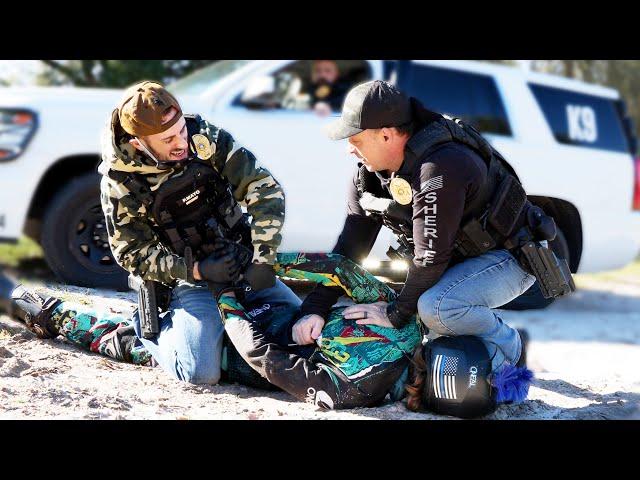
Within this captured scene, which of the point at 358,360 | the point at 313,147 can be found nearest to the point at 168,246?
the point at 358,360

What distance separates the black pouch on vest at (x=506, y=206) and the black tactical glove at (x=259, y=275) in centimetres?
110

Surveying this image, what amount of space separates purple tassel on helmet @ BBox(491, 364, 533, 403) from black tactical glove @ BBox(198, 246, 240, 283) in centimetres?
136

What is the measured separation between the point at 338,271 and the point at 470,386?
0.84 m

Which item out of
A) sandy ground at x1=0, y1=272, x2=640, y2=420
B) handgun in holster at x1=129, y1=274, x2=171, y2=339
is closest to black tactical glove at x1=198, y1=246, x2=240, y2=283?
handgun in holster at x1=129, y1=274, x2=171, y2=339

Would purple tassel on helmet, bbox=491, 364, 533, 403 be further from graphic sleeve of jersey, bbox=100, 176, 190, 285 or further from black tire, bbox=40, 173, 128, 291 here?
black tire, bbox=40, 173, 128, 291

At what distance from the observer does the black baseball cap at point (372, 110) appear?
3.63 meters

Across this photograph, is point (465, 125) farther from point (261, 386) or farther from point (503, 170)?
point (261, 386)

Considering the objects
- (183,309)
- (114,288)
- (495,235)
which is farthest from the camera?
(114,288)

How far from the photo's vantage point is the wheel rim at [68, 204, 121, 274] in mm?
5531

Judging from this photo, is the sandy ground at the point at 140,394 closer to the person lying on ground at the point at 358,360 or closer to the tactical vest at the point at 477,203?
the person lying on ground at the point at 358,360

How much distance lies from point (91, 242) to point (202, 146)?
5.94ft

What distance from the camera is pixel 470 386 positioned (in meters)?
3.67

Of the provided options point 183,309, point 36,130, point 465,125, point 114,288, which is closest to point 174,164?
point 183,309

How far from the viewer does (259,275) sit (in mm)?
4176
